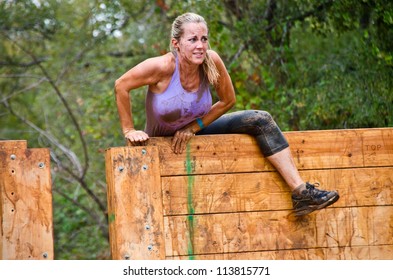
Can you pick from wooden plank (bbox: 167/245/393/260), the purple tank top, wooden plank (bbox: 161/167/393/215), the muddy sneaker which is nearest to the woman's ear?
the purple tank top

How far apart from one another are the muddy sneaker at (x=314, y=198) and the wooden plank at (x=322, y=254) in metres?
0.27

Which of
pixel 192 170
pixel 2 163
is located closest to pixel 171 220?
pixel 192 170

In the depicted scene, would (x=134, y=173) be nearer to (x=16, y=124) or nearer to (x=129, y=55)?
(x=129, y=55)

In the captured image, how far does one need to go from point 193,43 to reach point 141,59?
6046 mm

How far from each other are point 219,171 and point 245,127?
314 millimetres

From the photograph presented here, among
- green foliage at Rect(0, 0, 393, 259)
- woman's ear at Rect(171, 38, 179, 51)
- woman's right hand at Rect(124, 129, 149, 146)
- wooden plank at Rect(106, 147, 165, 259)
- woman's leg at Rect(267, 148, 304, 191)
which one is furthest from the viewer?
green foliage at Rect(0, 0, 393, 259)

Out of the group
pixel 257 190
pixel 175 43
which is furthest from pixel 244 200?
pixel 175 43

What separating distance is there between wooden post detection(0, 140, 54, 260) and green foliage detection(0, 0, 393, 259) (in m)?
3.91

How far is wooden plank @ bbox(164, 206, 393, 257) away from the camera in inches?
176

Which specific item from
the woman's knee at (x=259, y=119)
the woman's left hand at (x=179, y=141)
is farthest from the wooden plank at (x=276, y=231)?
the woman's knee at (x=259, y=119)

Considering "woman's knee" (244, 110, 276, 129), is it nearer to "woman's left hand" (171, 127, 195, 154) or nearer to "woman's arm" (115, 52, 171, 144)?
"woman's left hand" (171, 127, 195, 154)

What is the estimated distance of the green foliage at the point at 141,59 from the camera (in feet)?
26.0
